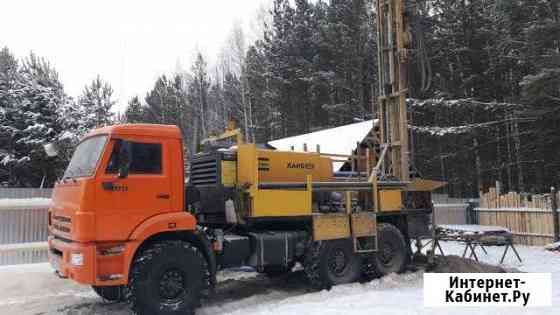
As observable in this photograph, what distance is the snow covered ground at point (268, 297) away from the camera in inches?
285

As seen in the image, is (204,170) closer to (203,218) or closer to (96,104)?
(203,218)

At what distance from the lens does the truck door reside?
6.84 metres

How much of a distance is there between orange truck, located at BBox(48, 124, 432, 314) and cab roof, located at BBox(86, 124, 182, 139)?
16mm

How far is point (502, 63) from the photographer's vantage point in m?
23.2

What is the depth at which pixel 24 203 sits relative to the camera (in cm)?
1265

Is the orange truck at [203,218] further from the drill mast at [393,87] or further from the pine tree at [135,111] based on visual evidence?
the pine tree at [135,111]

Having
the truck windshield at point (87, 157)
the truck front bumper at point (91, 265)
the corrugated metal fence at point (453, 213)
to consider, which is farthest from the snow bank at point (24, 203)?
the corrugated metal fence at point (453, 213)

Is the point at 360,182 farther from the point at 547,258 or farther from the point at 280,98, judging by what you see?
the point at 280,98

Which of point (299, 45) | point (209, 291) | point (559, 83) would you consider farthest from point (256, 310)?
point (299, 45)

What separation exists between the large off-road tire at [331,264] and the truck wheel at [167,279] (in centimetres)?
240

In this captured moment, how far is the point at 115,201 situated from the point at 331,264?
4411mm

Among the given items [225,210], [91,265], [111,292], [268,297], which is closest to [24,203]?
[111,292]

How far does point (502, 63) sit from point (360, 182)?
54.7 feet

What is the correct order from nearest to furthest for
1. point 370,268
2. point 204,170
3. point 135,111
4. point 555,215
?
point 204,170 < point 370,268 < point 555,215 < point 135,111
